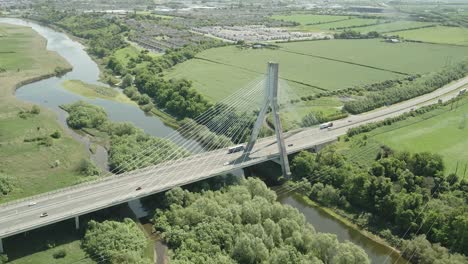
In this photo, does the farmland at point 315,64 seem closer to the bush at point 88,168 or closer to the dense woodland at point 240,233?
the bush at point 88,168

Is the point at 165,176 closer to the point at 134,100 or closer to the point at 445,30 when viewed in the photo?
the point at 134,100

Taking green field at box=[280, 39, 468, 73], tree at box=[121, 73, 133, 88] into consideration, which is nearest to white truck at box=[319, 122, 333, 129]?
tree at box=[121, 73, 133, 88]

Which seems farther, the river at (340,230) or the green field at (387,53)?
the green field at (387,53)

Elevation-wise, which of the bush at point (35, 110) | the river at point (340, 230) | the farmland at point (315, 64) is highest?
the farmland at point (315, 64)

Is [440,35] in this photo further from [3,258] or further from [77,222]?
[3,258]

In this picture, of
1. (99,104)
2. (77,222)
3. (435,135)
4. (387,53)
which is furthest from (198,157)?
(387,53)

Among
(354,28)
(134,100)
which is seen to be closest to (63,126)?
(134,100)

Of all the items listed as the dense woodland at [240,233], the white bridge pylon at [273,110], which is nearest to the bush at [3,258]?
the dense woodland at [240,233]
